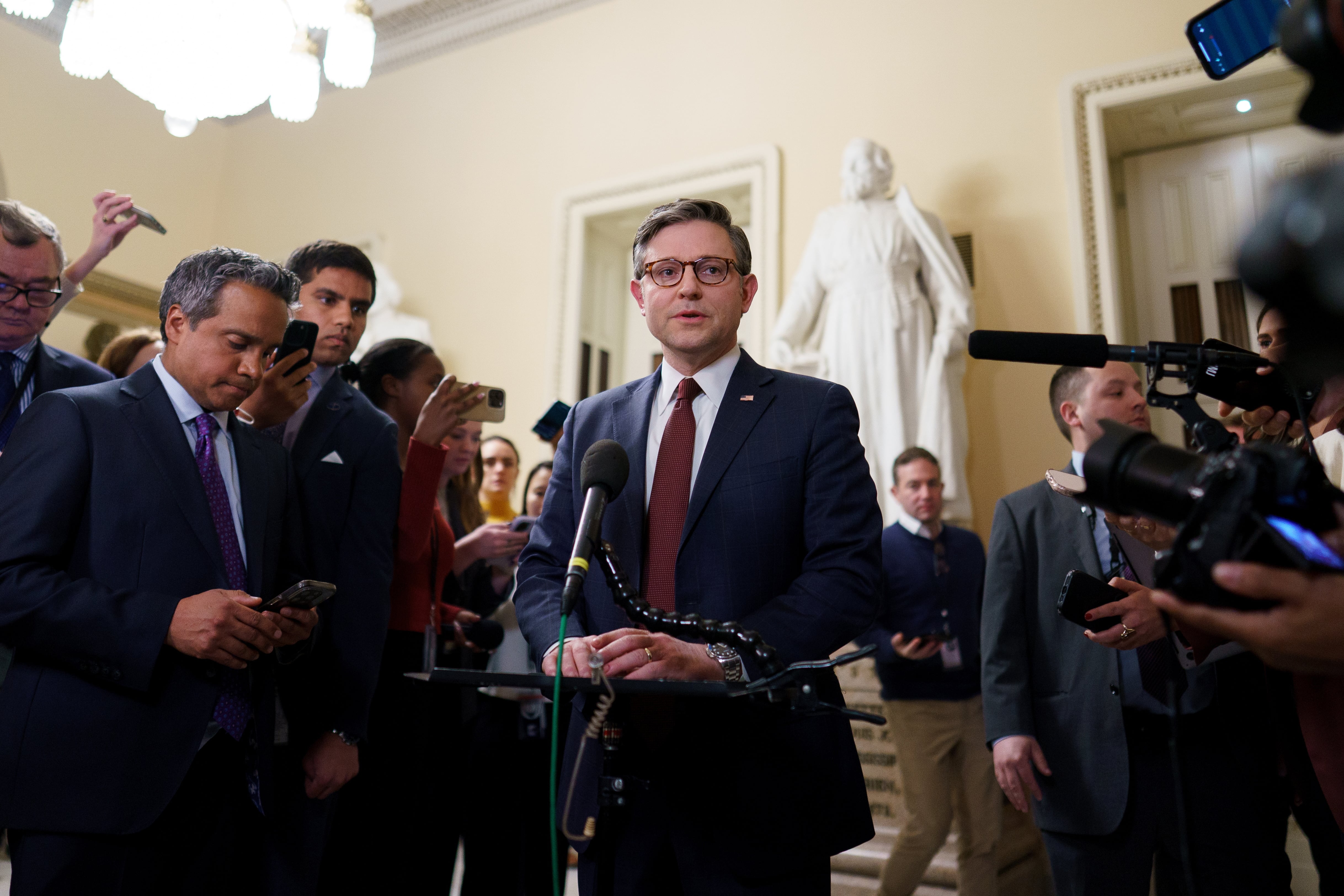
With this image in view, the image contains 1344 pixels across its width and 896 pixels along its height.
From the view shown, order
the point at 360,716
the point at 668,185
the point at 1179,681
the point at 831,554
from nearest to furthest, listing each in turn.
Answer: the point at 831,554 → the point at 1179,681 → the point at 360,716 → the point at 668,185

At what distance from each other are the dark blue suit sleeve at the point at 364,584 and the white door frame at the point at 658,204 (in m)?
3.99

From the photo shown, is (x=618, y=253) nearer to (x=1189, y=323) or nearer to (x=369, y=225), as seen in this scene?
(x=369, y=225)

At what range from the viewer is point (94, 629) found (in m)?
1.59

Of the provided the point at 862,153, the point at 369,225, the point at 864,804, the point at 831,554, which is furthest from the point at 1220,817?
the point at 369,225

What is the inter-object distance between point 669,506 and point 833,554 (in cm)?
29

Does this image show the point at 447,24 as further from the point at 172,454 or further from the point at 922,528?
the point at 172,454

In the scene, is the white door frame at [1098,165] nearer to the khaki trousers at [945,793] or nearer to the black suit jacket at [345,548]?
the khaki trousers at [945,793]

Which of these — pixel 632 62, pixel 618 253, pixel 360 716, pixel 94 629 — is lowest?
pixel 360 716

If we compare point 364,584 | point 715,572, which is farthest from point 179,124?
point 715,572

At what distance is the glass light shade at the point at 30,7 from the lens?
12.7 feet

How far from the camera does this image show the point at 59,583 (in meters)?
1.62

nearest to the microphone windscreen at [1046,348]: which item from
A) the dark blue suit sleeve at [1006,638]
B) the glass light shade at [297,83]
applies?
the dark blue suit sleeve at [1006,638]

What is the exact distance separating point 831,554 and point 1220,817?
45.4 inches

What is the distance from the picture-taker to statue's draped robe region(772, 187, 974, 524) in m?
5.12
